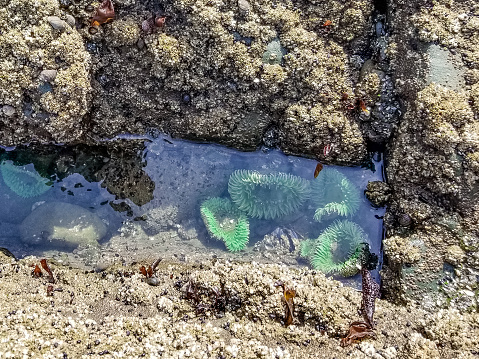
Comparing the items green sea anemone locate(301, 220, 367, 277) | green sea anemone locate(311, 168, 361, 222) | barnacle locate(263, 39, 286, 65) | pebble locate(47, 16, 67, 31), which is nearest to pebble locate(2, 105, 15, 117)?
pebble locate(47, 16, 67, 31)

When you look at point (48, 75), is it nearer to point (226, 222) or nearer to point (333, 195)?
point (226, 222)

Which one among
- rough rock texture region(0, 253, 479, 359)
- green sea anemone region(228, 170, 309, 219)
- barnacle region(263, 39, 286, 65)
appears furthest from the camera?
green sea anemone region(228, 170, 309, 219)

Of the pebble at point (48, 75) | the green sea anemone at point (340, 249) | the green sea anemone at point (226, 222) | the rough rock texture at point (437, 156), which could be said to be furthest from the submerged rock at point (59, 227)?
the rough rock texture at point (437, 156)

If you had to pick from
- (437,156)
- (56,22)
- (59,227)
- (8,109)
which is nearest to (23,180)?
(59,227)

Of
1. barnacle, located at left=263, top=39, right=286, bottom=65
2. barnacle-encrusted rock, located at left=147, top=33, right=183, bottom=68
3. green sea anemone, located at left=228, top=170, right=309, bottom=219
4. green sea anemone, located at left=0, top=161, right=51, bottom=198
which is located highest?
barnacle, located at left=263, top=39, right=286, bottom=65

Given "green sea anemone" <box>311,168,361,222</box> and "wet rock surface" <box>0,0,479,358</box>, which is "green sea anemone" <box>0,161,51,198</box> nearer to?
"wet rock surface" <box>0,0,479,358</box>

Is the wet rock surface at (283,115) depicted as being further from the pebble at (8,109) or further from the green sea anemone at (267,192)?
the green sea anemone at (267,192)
